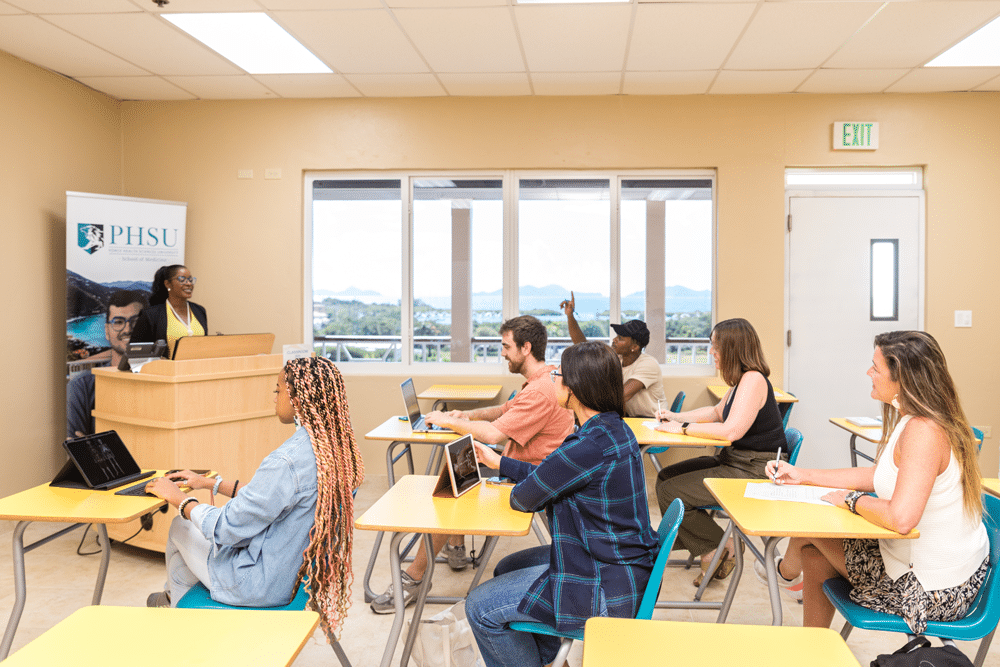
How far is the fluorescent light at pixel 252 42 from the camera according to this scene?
3814 millimetres

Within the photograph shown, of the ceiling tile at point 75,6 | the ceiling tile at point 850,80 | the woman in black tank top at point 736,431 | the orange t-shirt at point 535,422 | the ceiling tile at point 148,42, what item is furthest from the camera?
the ceiling tile at point 850,80

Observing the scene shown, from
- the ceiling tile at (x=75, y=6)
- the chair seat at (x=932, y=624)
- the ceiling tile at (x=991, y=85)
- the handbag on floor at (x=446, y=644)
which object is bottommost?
the handbag on floor at (x=446, y=644)

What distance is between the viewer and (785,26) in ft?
12.7

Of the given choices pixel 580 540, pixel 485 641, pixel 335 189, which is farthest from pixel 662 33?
pixel 485 641

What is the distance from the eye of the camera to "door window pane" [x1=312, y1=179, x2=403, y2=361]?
5.49 metres

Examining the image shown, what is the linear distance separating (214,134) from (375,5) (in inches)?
95.4

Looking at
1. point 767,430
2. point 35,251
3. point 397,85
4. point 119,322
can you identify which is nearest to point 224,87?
point 397,85

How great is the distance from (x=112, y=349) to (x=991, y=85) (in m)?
6.91

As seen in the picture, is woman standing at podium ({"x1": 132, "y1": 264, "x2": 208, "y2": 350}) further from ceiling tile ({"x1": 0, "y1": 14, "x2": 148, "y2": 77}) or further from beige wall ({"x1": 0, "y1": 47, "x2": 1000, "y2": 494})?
ceiling tile ({"x1": 0, "y1": 14, "x2": 148, "y2": 77})

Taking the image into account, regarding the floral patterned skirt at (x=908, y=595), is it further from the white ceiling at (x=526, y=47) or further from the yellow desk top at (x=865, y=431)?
the white ceiling at (x=526, y=47)

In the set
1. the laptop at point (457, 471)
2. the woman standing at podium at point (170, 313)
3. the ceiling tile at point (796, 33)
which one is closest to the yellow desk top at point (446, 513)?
the laptop at point (457, 471)

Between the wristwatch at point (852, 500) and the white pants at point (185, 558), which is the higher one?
the wristwatch at point (852, 500)

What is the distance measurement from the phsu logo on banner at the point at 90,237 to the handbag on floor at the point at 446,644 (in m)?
3.91

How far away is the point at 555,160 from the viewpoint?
524 cm
